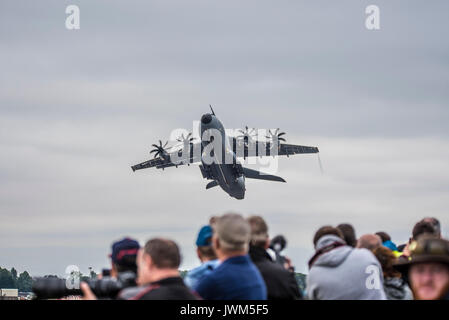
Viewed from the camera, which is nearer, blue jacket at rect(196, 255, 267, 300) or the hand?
the hand

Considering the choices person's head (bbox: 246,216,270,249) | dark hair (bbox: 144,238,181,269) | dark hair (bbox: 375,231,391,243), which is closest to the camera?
dark hair (bbox: 144,238,181,269)

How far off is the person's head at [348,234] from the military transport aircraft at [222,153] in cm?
4186

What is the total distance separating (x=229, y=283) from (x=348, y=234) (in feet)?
13.6

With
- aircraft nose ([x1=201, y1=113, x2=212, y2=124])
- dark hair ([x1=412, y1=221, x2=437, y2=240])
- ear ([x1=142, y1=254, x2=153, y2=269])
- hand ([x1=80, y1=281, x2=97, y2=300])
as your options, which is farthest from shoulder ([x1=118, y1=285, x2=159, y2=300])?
aircraft nose ([x1=201, y1=113, x2=212, y2=124])

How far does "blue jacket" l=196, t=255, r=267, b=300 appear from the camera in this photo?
962 centimetres

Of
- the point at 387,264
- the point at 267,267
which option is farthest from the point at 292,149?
the point at 267,267

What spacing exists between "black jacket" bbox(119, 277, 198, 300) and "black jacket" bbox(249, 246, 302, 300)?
2637mm

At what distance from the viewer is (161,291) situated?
8602 millimetres

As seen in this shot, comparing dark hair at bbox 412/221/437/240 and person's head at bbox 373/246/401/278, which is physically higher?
dark hair at bbox 412/221/437/240

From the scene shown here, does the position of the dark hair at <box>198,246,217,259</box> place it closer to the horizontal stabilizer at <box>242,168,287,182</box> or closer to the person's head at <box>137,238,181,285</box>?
the person's head at <box>137,238,181,285</box>

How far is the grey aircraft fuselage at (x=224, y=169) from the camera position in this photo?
55.5 m

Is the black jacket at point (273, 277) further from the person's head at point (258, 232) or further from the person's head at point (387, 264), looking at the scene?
the person's head at point (387, 264)

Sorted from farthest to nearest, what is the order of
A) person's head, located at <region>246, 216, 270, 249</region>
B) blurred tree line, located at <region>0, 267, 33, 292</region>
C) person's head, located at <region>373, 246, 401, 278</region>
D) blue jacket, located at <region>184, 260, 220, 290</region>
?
blurred tree line, located at <region>0, 267, 33, 292</region>, person's head, located at <region>373, 246, 401, 278</region>, person's head, located at <region>246, 216, 270, 249</region>, blue jacket, located at <region>184, 260, 220, 290</region>
